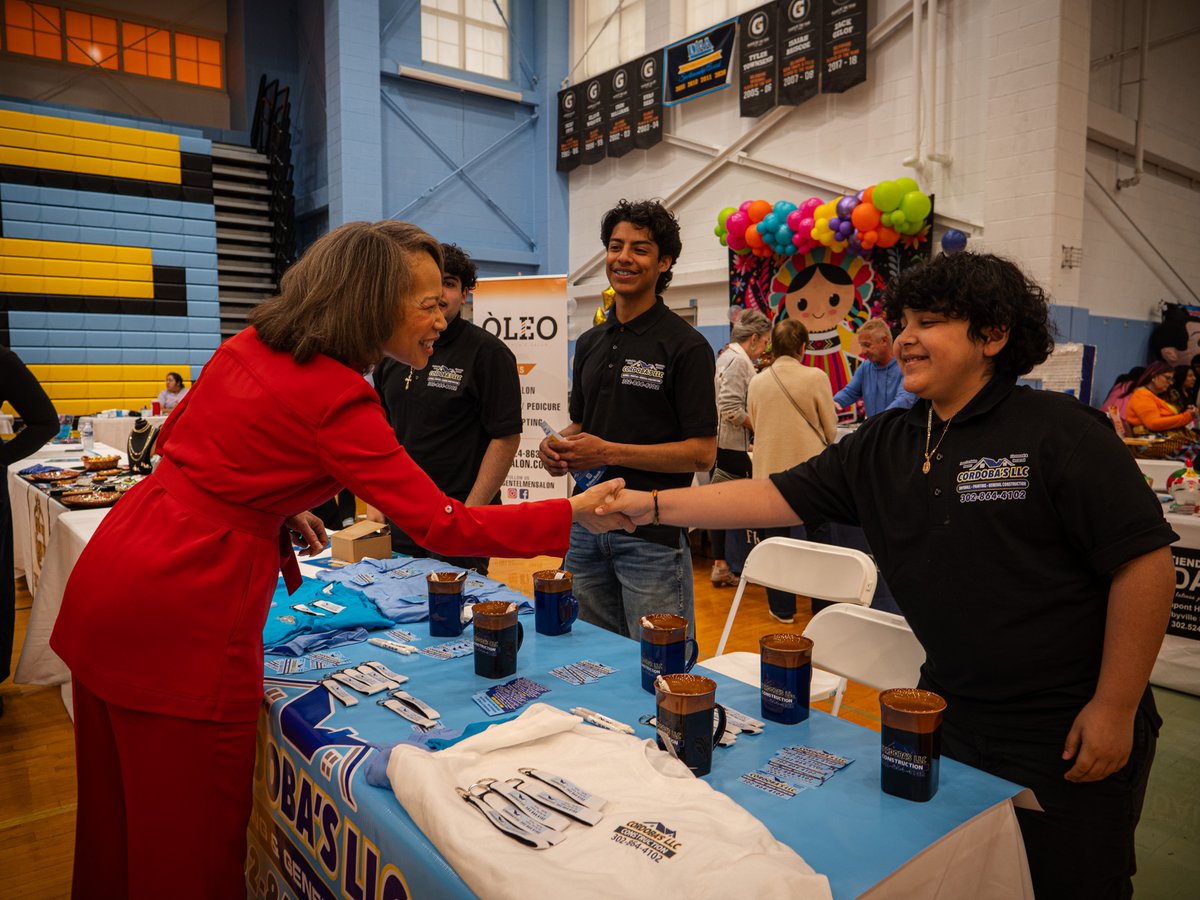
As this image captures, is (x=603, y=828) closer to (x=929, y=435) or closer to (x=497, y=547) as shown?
(x=497, y=547)

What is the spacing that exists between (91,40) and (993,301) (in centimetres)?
1395

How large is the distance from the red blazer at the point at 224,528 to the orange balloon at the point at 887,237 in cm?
702

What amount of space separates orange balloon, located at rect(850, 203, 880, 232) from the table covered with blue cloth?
21.9ft

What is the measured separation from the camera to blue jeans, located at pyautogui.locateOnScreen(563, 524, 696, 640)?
2236 millimetres

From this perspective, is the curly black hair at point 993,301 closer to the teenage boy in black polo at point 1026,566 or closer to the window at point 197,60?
the teenage boy in black polo at point 1026,566

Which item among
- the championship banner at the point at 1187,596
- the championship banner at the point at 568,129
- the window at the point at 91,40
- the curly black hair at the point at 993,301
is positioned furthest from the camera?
the championship banner at the point at 568,129

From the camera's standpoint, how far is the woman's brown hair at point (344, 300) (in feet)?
4.52

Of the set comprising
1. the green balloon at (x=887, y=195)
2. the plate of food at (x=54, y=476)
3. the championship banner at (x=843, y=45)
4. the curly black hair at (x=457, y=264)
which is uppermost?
the championship banner at (x=843, y=45)

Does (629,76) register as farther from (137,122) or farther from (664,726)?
(664,726)

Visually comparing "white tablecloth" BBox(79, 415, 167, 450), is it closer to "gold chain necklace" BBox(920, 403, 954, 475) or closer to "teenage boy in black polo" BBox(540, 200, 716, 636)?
"teenage boy in black polo" BBox(540, 200, 716, 636)

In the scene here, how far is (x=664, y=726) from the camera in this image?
1.20m

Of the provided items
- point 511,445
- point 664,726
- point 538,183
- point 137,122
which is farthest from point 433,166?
point 664,726

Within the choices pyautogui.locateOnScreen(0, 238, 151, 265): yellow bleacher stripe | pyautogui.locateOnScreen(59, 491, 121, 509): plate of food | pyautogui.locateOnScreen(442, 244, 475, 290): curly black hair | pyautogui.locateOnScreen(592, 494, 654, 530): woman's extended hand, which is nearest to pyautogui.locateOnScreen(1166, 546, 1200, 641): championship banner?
pyautogui.locateOnScreen(592, 494, 654, 530): woman's extended hand

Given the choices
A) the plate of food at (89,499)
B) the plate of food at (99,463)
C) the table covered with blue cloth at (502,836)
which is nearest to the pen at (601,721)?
the table covered with blue cloth at (502,836)
